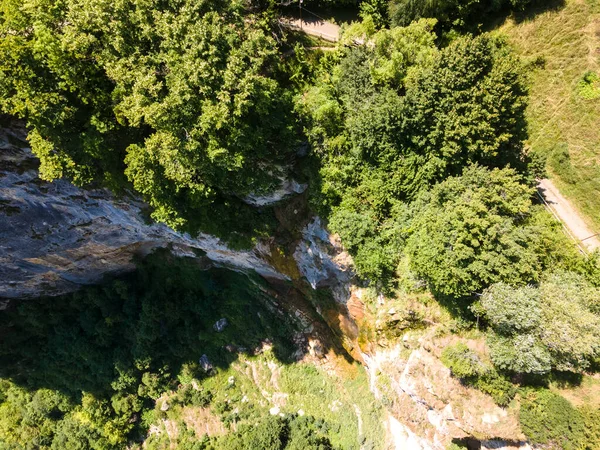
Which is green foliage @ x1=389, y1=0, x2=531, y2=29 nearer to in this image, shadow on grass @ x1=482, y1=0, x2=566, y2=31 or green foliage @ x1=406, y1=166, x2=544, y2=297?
shadow on grass @ x1=482, y1=0, x2=566, y2=31

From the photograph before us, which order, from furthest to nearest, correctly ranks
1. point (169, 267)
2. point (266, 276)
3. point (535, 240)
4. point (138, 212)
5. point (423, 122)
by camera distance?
1. point (169, 267)
2. point (266, 276)
3. point (138, 212)
4. point (423, 122)
5. point (535, 240)

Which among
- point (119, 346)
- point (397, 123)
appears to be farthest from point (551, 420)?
point (119, 346)

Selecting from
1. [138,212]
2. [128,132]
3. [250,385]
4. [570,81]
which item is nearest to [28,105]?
[128,132]

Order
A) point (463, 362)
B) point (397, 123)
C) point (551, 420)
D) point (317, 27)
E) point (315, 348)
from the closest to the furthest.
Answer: point (551, 420) → point (397, 123) → point (463, 362) → point (317, 27) → point (315, 348)

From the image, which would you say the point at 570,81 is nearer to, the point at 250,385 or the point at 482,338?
the point at 482,338

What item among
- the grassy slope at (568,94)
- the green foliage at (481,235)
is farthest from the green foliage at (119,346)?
the grassy slope at (568,94)

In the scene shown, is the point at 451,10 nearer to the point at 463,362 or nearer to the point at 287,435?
the point at 463,362
